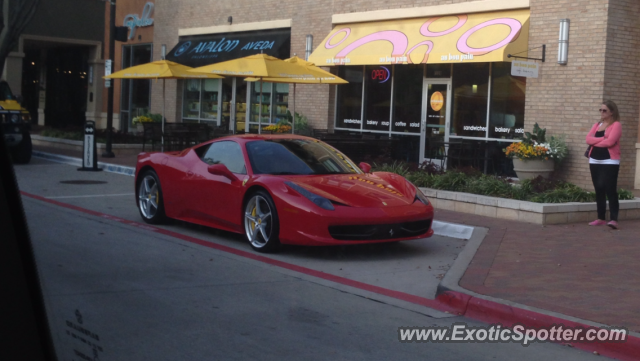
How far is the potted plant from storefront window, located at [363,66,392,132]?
5406mm

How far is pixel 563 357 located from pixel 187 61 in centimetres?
2102

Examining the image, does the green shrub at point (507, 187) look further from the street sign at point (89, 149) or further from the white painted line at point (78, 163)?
the street sign at point (89, 149)

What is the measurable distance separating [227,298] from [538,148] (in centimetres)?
932

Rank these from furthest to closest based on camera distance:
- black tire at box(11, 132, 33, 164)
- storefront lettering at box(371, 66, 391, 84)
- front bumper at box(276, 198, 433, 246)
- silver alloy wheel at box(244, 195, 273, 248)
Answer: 1. storefront lettering at box(371, 66, 391, 84)
2. black tire at box(11, 132, 33, 164)
3. silver alloy wheel at box(244, 195, 273, 248)
4. front bumper at box(276, 198, 433, 246)

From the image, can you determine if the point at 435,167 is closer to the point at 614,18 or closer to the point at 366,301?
the point at 614,18

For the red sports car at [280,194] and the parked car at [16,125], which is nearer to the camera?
the red sports car at [280,194]

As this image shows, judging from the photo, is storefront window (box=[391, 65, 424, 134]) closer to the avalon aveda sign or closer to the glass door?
the glass door

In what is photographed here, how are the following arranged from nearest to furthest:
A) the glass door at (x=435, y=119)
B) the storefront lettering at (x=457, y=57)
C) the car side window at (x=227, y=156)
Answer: the car side window at (x=227, y=156) → the storefront lettering at (x=457, y=57) → the glass door at (x=435, y=119)

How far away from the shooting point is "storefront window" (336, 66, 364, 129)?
20.0m

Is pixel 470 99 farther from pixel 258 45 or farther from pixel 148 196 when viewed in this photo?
pixel 148 196

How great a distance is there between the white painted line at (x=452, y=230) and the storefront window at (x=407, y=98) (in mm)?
8210

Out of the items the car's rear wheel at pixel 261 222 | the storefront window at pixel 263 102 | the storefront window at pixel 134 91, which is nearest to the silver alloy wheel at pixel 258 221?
the car's rear wheel at pixel 261 222

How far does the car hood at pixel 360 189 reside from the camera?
804cm

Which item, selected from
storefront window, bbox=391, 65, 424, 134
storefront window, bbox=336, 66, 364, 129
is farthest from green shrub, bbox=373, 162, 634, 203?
storefront window, bbox=336, 66, 364, 129
